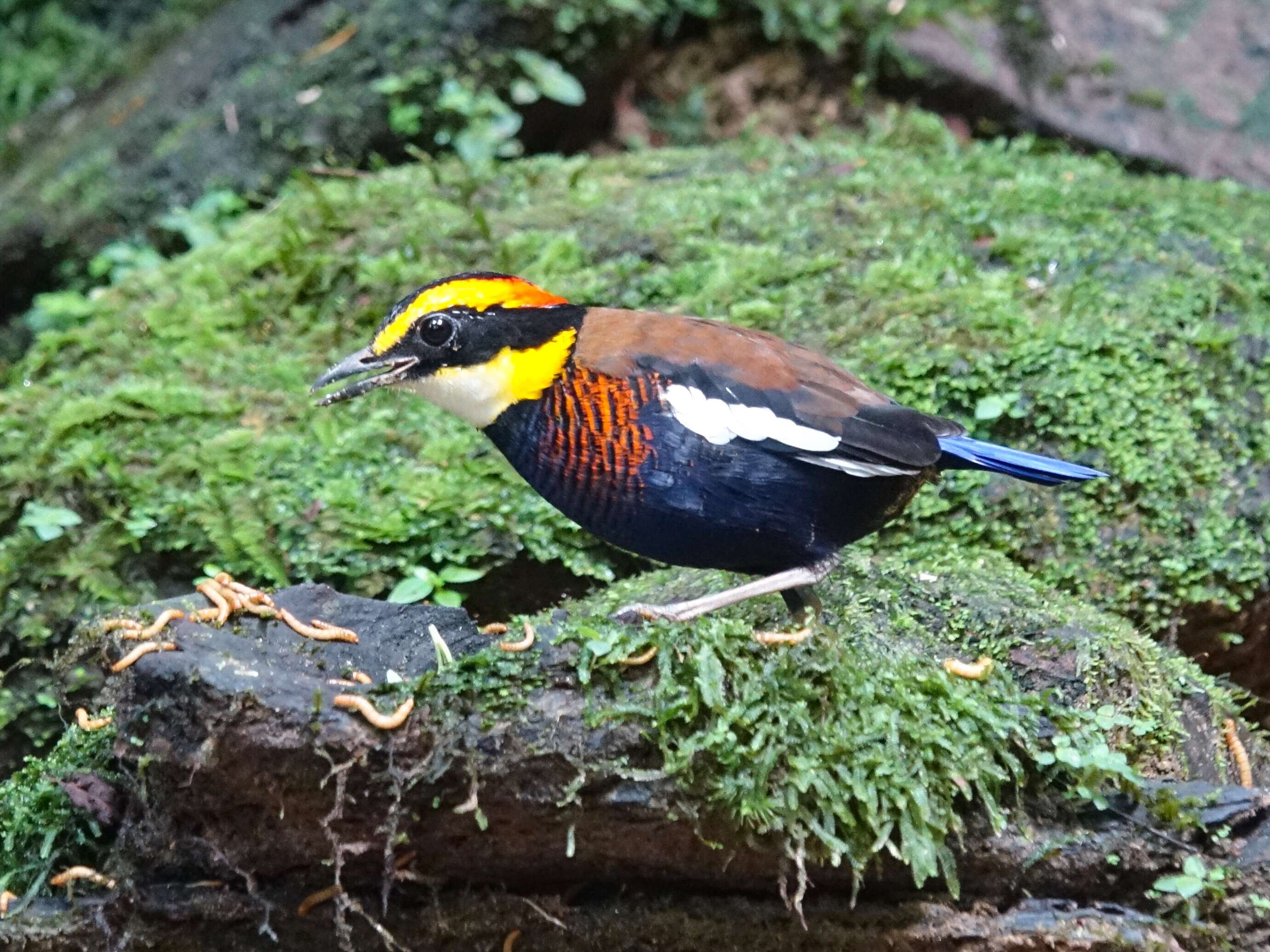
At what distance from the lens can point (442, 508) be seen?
14.5 feet

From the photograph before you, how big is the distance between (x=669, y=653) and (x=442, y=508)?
1.91 metres

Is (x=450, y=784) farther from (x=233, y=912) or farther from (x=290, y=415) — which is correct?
(x=290, y=415)

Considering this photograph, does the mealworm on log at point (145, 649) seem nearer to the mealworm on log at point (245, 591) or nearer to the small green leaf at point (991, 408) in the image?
the mealworm on log at point (245, 591)

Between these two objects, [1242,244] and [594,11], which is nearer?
[1242,244]

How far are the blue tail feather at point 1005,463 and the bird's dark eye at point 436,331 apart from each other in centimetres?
130

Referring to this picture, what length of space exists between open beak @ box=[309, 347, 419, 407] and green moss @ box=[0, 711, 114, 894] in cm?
98

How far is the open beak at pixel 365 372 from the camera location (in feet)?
10.0

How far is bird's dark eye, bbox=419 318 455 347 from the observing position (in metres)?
3.02

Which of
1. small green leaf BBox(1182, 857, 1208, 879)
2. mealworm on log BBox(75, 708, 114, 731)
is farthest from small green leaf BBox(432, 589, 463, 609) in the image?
small green leaf BBox(1182, 857, 1208, 879)

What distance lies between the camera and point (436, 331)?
9.95ft

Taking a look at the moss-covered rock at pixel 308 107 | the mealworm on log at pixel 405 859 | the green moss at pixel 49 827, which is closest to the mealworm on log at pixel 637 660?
the mealworm on log at pixel 405 859

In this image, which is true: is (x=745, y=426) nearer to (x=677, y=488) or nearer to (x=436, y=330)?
(x=677, y=488)

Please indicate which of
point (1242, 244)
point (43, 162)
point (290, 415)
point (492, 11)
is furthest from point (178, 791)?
point (43, 162)

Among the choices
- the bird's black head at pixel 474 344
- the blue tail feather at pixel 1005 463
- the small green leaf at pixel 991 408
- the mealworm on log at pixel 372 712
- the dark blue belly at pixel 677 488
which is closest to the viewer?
the mealworm on log at pixel 372 712
